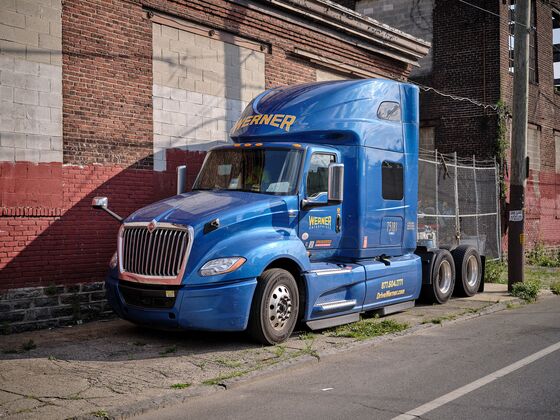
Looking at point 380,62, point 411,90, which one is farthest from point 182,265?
point 380,62

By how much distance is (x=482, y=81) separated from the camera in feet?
69.6

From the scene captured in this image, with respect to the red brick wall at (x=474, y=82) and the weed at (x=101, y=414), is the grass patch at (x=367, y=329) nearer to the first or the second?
the weed at (x=101, y=414)

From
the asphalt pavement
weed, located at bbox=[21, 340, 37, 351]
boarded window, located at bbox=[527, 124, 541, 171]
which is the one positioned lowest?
the asphalt pavement

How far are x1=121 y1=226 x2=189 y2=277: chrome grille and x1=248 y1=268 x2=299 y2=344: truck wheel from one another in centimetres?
108

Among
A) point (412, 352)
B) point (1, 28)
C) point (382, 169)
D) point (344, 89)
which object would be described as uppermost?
point (1, 28)

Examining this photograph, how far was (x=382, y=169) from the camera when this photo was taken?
1032 centimetres

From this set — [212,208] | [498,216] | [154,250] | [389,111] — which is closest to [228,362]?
[154,250]

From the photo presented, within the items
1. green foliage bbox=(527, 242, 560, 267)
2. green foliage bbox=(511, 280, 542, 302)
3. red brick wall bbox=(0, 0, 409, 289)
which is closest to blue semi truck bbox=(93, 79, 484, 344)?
red brick wall bbox=(0, 0, 409, 289)

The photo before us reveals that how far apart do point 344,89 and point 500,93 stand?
41.5 feet

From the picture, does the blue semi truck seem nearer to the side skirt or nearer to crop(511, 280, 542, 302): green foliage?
the side skirt

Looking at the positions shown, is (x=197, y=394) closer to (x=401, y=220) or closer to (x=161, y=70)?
(x=401, y=220)

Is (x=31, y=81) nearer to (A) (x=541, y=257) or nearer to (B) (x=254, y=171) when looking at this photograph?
(B) (x=254, y=171)

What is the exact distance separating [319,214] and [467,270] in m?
5.42

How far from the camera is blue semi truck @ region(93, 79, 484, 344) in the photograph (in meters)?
7.72
